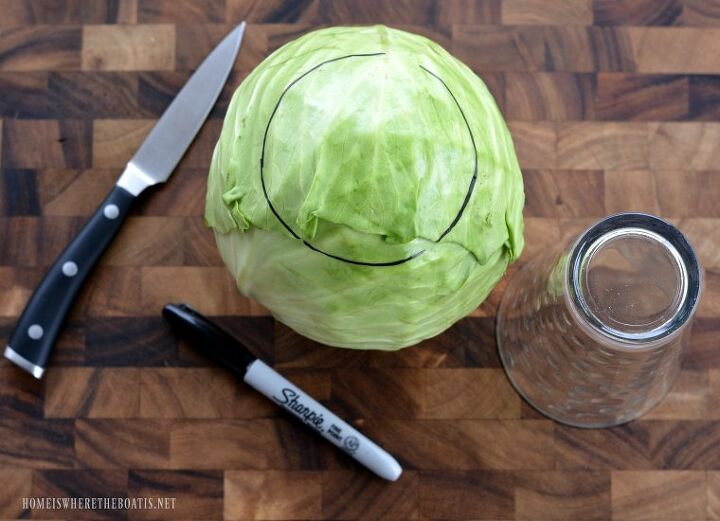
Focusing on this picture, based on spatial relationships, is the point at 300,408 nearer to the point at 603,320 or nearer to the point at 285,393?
the point at 285,393

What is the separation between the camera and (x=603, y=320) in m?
1.01

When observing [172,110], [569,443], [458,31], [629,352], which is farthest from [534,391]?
[172,110]

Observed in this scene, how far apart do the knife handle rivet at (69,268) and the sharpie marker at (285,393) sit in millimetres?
168

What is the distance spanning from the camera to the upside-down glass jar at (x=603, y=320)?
0.99m

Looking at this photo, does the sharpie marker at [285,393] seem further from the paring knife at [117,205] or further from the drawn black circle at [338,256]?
the drawn black circle at [338,256]

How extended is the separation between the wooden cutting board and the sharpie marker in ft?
0.15

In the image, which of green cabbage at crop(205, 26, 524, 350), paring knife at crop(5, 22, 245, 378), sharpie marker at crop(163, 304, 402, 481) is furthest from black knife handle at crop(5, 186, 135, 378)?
green cabbage at crop(205, 26, 524, 350)

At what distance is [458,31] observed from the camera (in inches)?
52.6

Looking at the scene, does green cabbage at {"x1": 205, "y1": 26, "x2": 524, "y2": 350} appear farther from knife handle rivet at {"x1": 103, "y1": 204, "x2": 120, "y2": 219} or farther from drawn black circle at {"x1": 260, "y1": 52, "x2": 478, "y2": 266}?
knife handle rivet at {"x1": 103, "y1": 204, "x2": 120, "y2": 219}

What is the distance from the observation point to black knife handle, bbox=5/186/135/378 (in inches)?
49.7

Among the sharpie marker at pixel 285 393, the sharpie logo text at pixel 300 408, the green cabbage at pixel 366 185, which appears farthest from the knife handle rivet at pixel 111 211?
the sharpie logo text at pixel 300 408

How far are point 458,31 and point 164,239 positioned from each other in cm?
63

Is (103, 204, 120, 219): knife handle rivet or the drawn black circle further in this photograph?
(103, 204, 120, 219): knife handle rivet

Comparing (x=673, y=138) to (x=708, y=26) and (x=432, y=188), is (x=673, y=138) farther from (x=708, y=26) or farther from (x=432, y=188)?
(x=432, y=188)
